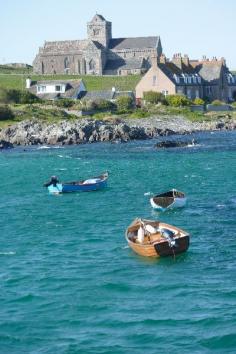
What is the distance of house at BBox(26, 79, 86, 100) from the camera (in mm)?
136375

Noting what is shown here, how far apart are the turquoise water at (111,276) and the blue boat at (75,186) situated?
1.09m

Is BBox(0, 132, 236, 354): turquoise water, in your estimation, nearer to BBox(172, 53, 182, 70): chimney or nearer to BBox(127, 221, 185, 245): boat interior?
BBox(127, 221, 185, 245): boat interior

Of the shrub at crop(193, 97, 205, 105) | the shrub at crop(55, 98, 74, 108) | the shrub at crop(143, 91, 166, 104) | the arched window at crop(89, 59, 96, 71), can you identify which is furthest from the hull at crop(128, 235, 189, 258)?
the arched window at crop(89, 59, 96, 71)

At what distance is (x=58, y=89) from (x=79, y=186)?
80.1m

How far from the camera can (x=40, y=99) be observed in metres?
A: 134

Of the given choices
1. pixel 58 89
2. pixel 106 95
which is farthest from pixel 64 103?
pixel 58 89

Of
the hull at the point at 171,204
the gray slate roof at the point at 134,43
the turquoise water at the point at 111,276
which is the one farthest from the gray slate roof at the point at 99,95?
the hull at the point at 171,204

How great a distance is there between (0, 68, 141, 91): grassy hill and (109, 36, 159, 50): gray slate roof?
1277cm

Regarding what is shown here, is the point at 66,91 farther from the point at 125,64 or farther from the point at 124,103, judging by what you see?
the point at 125,64

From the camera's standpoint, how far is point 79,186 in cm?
6172

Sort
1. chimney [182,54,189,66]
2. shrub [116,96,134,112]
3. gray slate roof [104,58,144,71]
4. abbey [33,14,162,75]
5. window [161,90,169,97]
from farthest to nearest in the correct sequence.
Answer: abbey [33,14,162,75] < gray slate roof [104,58,144,71] < chimney [182,54,189,66] < window [161,90,169,97] < shrub [116,96,134,112]

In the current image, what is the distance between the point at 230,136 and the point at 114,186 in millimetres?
47554

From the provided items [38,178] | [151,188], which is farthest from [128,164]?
[151,188]

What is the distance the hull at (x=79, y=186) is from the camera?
60844mm
